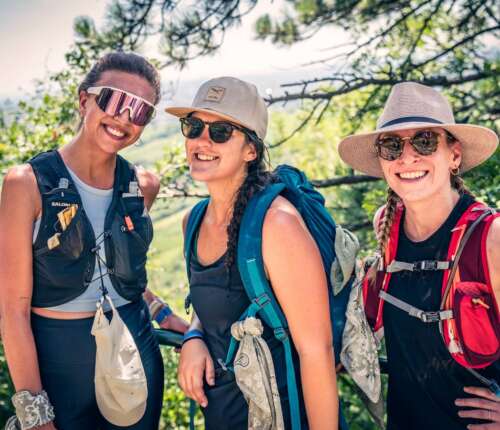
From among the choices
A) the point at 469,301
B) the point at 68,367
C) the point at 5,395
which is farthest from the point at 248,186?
the point at 5,395

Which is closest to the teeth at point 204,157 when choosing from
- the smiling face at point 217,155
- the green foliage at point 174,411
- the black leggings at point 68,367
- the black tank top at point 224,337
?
the smiling face at point 217,155

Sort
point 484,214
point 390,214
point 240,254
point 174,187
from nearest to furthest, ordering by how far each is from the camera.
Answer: point 484,214 → point 240,254 → point 390,214 → point 174,187

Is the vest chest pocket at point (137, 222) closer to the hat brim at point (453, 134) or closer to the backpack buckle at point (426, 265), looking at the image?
the hat brim at point (453, 134)

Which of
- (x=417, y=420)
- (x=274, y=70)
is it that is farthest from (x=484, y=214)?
(x=274, y=70)

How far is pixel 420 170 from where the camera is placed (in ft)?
6.77

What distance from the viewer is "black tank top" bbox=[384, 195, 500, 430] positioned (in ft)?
6.23

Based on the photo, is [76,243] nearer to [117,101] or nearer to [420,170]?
[117,101]

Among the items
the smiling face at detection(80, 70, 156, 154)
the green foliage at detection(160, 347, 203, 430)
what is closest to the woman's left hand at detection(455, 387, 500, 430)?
the smiling face at detection(80, 70, 156, 154)

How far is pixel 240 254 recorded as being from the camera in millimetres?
1982

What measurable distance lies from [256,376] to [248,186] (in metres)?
0.73

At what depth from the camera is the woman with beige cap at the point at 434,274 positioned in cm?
180

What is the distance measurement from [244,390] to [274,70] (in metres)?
4.29

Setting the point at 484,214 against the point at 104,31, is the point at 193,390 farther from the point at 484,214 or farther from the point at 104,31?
the point at 104,31

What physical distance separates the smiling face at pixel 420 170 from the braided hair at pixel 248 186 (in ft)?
1.59
